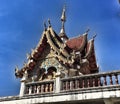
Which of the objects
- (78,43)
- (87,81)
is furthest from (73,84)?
(78,43)

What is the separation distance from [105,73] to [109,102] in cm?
114

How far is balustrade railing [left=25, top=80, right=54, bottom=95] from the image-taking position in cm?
1179

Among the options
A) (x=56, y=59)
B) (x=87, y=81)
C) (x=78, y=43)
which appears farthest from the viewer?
(x=78, y=43)

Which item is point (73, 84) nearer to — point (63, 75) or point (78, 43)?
point (63, 75)

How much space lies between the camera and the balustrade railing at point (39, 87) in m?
11.8

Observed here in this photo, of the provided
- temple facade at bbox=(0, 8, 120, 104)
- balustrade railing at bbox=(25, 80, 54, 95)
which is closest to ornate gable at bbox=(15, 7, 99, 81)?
temple facade at bbox=(0, 8, 120, 104)

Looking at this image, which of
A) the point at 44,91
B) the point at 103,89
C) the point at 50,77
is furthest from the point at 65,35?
the point at 103,89

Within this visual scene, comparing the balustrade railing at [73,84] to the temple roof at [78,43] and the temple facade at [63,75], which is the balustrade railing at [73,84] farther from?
the temple roof at [78,43]

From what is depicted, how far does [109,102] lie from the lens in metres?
10.2

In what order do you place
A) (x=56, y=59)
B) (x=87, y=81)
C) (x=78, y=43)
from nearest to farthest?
(x=87, y=81), (x=56, y=59), (x=78, y=43)

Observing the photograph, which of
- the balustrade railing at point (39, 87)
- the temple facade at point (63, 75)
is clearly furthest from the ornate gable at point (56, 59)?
the balustrade railing at point (39, 87)

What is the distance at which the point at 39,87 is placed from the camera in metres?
12.0

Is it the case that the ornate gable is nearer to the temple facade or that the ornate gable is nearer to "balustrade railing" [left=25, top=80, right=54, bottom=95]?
the temple facade

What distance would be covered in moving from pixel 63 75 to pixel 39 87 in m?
2.03
